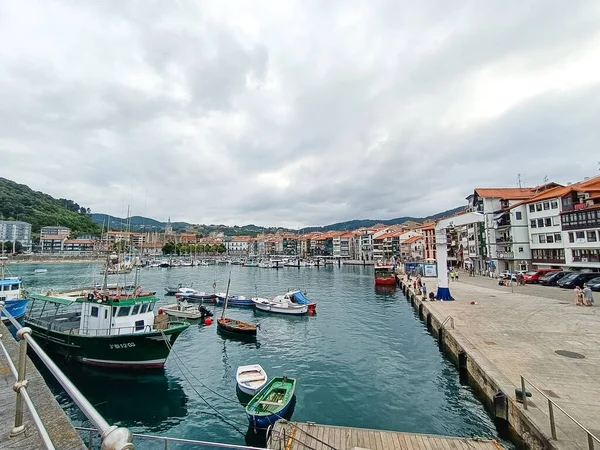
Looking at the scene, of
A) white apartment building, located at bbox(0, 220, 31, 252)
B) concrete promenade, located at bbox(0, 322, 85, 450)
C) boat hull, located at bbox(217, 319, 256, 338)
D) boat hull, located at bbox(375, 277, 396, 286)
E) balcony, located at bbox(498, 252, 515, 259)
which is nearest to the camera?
concrete promenade, located at bbox(0, 322, 85, 450)

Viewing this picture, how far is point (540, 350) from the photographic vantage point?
52.9ft

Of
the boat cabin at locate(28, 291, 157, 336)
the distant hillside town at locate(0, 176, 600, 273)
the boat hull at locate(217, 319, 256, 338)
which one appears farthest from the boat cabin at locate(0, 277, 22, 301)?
the boat hull at locate(217, 319, 256, 338)

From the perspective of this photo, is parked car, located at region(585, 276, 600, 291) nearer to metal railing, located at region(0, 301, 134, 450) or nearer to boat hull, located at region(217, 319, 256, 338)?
boat hull, located at region(217, 319, 256, 338)

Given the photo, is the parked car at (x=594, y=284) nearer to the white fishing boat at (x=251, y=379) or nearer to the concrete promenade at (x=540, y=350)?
the concrete promenade at (x=540, y=350)

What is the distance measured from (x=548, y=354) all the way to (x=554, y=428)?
8192 mm

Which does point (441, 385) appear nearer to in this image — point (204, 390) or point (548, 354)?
point (548, 354)

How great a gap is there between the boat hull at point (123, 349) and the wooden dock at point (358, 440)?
10667 millimetres

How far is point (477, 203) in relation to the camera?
6706 centimetres

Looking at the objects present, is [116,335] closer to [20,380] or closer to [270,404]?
[270,404]

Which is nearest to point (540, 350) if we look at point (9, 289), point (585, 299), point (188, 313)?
point (585, 299)

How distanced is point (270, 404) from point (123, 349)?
1121 centimetres

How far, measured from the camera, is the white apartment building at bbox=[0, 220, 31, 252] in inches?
6275

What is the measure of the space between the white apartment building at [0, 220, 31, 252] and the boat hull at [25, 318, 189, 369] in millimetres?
189199

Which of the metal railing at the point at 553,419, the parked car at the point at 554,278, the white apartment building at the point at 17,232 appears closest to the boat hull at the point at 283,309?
the metal railing at the point at 553,419
